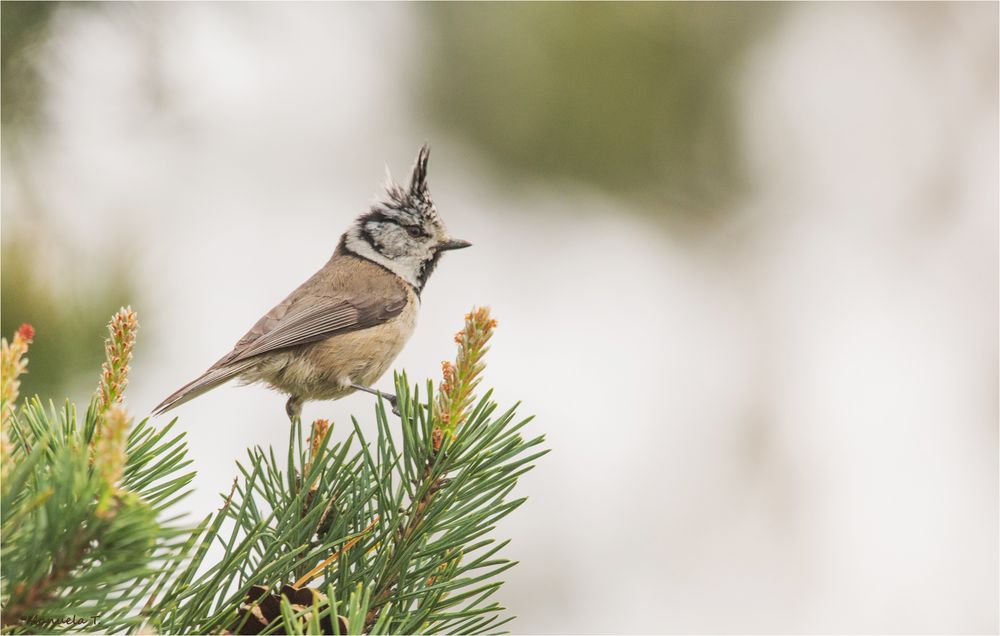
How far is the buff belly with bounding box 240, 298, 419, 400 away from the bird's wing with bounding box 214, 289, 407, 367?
0.15 ft

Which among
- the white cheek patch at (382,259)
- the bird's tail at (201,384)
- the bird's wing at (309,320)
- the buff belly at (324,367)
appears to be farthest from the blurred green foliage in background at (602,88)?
the bird's tail at (201,384)

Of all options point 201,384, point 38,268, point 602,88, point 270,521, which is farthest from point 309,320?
point 602,88

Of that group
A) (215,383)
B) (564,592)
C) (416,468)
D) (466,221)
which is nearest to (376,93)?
(466,221)

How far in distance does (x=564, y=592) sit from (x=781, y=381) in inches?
110

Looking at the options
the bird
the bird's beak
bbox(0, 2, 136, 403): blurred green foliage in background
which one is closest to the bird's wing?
the bird

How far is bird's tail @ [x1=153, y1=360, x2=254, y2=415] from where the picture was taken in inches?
120

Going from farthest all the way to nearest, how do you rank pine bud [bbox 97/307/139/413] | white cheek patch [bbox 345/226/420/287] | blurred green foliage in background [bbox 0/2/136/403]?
white cheek patch [bbox 345/226/420/287], blurred green foliage in background [bbox 0/2/136/403], pine bud [bbox 97/307/139/413]

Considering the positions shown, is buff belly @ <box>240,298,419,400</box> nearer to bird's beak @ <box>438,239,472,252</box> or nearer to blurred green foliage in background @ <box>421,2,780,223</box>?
bird's beak @ <box>438,239,472,252</box>

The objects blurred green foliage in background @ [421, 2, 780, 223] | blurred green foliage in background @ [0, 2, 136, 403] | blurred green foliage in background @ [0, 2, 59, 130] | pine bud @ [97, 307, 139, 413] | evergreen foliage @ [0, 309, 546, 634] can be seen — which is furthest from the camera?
blurred green foliage in background @ [421, 2, 780, 223]

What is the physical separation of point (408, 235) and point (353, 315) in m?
0.80

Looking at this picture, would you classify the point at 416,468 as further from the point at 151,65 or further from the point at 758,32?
the point at 758,32

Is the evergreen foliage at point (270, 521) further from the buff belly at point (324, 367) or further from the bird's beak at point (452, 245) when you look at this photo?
the bird's beak at point (452, 245)

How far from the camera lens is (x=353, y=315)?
150 inches

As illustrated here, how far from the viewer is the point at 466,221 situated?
7.39 m
